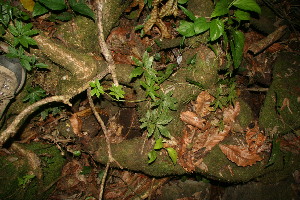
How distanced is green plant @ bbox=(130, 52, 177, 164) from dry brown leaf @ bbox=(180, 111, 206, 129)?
23 centimetres

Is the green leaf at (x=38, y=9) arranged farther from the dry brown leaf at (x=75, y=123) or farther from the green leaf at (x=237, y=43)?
the green leaf at (x=237, y=43)

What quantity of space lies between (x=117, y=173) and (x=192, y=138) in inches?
75.7

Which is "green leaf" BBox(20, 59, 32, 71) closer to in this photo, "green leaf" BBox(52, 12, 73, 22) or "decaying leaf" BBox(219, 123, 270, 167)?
"green leaf" BBox(52, 12, 73, 22)

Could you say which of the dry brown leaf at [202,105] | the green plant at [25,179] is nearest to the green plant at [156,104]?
the dry brown leaf at [202,105]

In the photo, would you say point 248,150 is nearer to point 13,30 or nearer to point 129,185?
point 129,185

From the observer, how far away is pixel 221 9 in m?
2.34

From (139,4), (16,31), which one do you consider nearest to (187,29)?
(139,4)

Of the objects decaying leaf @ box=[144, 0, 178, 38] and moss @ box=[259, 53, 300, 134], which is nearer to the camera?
decaying leaf @ box=[144, 0, 178, 38]

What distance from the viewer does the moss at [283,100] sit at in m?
2.95

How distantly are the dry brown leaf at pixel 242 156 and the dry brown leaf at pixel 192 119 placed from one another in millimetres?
548

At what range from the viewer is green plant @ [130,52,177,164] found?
8.63 ft

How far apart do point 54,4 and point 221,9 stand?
217 cm

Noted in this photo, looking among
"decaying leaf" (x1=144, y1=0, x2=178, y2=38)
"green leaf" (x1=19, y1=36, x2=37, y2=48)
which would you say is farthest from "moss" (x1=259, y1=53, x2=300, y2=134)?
"green leaf" (x1=19, y1=36, x2=37, y2=48)

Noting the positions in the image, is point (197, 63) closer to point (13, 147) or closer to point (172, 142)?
point (172, 142)
